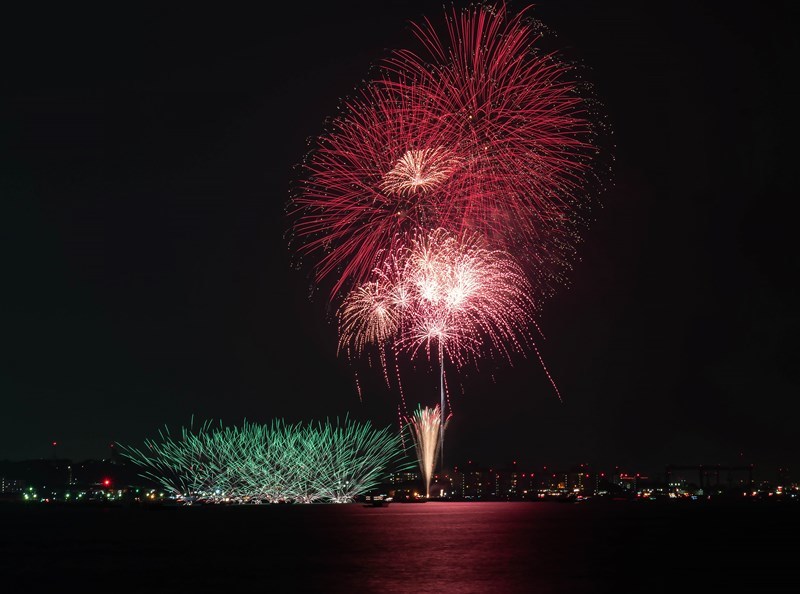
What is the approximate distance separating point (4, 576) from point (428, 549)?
2647 centimetres

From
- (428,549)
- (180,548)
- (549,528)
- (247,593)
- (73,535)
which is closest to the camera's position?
(247,593)

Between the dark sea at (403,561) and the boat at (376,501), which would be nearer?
the dark sea at (403,561)

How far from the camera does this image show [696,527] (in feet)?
358

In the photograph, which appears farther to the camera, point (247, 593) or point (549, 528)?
point (549, 528)

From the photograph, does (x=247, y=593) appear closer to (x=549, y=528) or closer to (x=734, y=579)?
(x=734, y=579)

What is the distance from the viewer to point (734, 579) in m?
49.5

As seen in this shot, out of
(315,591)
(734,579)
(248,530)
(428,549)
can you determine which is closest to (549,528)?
(248,530)

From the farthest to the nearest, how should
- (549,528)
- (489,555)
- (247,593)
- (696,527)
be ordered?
(696,527) < (549,528) < (489,555) < (247,593)

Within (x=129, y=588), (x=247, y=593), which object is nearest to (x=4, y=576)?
(x=129, y=588)

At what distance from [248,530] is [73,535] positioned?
52.9 ft

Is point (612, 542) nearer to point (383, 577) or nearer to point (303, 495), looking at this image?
point (383, 577)

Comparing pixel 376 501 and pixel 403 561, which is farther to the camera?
pixel 376 501

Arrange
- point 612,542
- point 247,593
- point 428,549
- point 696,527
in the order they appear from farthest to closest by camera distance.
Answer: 1. point 696,527
2. point 612,542
3. point 428,549
4. point 247,593

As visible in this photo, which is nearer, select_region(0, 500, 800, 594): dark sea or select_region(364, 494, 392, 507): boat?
select_region(0, 500, 800, 594): dark sea
